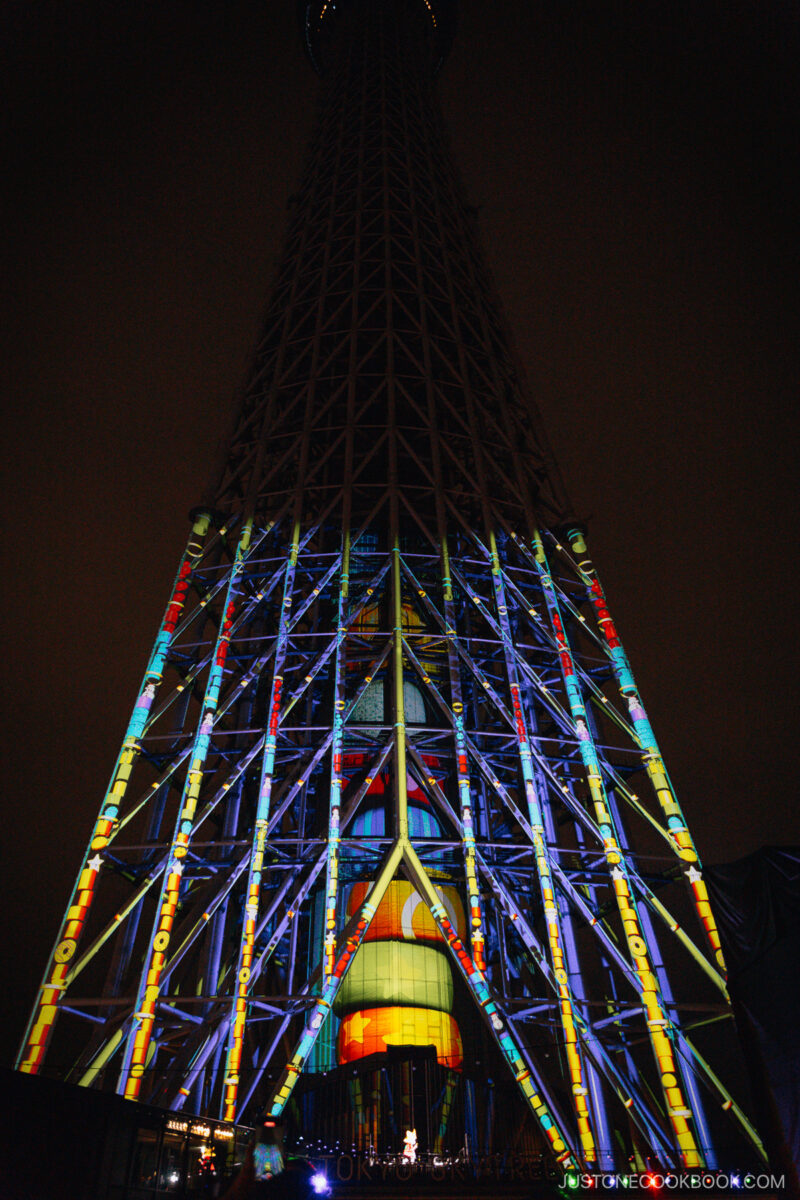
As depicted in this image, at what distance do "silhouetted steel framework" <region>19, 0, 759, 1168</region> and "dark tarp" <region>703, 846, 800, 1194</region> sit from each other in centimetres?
476

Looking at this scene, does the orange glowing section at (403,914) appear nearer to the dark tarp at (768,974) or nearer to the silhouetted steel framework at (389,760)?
the silhouetted steel framework at (389,760)

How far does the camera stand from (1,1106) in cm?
735

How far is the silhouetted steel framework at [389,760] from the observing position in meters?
17.7

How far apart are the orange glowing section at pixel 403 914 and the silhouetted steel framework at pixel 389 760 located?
18 centimetres

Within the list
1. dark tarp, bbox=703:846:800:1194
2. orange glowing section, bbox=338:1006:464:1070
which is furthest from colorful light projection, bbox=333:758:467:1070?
dark tarp, bbox=703:846:800:1194

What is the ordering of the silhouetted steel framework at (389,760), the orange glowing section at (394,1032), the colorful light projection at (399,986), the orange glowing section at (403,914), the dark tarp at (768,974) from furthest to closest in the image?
the orange glowing section at (403,914), the colorful light projection at (399,986), the orange glowing section at (394,1032), the silhouetted steel framework at (389,760), the dark tarp at (768,974)

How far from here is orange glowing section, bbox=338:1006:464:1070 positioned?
2194cm

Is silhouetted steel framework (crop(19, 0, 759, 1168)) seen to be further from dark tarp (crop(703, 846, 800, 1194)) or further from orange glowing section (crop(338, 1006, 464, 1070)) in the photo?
dark tarp (crop(703, 846, 800, 1194))

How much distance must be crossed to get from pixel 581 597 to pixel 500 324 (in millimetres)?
14746

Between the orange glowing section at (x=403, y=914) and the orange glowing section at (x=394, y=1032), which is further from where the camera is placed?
the orange glowing section at (x=403, y=914)

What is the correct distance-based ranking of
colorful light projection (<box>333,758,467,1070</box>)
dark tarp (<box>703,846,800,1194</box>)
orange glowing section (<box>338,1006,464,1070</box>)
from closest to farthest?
dark tarp (<box>703,846,800,1194</box>) < orange glowing section (<box>338,1006,464,1070</box>) < colorful light projection (<box>333,758,467,1070</box>)

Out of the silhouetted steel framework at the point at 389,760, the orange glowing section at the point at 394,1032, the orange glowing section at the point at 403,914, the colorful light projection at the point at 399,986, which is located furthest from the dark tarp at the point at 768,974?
the orange glowing section at the point at 394,1032

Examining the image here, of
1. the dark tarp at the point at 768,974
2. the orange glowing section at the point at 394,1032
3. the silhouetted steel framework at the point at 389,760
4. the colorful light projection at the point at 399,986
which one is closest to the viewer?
the dark tarp at the point at 768,974

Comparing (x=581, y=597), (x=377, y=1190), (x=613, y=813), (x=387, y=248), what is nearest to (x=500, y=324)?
(x=387, y=248)
